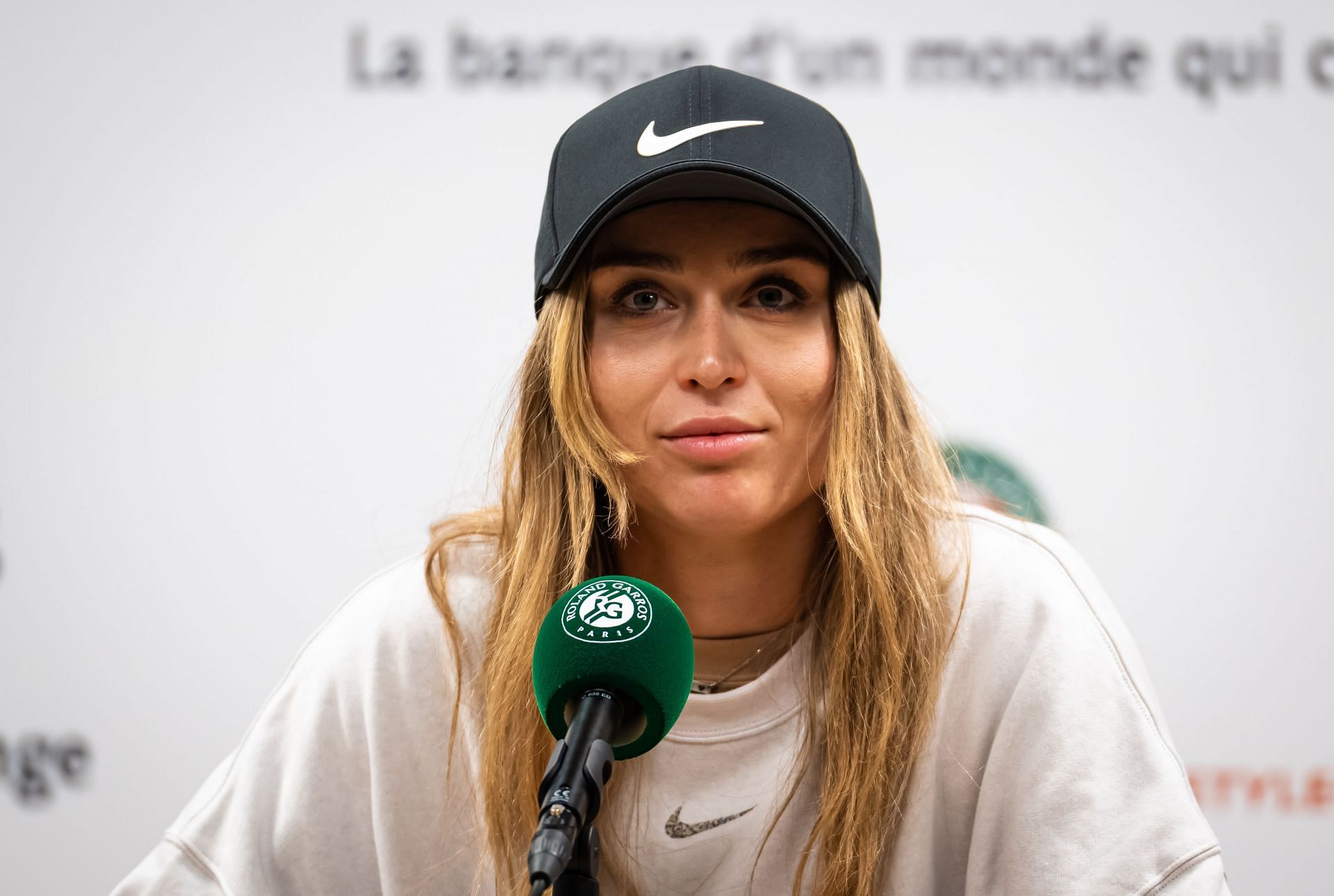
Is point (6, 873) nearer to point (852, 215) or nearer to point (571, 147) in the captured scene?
point (571, 147)

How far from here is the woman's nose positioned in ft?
4.24

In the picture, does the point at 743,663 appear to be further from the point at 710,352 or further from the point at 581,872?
the point at 581,872

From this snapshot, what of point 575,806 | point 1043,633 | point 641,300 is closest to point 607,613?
point 575,806

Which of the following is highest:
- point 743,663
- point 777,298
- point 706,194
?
point 706,194

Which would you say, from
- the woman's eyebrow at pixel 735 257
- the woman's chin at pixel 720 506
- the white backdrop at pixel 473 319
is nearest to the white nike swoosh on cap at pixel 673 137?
the woman's eyebrow at pixel 735 257

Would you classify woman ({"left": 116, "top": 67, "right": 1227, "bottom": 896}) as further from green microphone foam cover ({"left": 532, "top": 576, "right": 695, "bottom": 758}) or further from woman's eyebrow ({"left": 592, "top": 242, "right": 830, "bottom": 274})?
green microphone foam cover ({"left": 532, "top": 576, "right": 695, "bottom": 758})

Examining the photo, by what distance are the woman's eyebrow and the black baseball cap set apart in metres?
0.03

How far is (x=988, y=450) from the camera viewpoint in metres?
2.33

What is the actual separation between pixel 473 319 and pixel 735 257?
3.75 ft

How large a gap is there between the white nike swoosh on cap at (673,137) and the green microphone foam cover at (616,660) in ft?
1.91

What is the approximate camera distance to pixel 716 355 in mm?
1299

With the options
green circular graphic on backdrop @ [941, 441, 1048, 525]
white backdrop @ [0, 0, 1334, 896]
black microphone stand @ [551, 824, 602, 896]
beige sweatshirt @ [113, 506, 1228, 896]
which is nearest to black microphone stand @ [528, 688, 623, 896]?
black microphone stand @ [551, 824, 602, 896]

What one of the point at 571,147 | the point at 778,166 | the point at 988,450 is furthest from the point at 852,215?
the point at 988,450

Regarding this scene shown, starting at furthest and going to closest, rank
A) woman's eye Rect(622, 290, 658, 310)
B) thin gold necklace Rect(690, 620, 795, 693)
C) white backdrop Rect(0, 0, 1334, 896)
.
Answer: white backdrop Rect(0, 0, 1334, 896) < thin gold necklace Rect(690, 620, 795, 693) < woman's eye Rect(622, 290, 658, 310)
